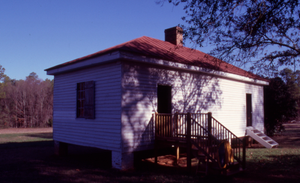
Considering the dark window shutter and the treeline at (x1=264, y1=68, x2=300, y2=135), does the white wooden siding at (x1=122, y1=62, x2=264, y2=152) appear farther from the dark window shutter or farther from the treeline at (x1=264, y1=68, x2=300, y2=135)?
the treeline at (x1=264, y1=68, x2=300, y2=135)

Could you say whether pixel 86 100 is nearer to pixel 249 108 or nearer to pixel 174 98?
pixel 174 98

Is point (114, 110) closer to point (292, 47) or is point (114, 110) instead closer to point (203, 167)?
point (203, 167)

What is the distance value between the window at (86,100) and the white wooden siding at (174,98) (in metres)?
1.78

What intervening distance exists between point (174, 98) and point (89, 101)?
3.38 metres

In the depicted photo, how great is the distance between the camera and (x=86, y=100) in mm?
9484

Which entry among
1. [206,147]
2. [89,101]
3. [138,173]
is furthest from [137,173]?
[89,101]

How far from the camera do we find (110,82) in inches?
335

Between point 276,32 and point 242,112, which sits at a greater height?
point 276,32

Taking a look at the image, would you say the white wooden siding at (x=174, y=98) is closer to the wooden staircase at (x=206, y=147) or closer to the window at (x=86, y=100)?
the wooden staircase at (x=206, y=147)

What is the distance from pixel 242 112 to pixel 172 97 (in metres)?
5.91

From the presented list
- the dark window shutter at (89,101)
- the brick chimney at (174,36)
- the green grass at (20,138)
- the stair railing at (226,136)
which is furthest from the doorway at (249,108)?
the green grass at (20,138)

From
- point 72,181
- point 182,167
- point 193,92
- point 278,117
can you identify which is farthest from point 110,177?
point 278,117

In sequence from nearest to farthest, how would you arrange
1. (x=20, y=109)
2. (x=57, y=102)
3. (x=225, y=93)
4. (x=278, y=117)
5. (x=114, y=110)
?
(x=114, y=110), (x=57, y=102), (x=225, y=93), (x=278, y=117), (x=20, y=109)

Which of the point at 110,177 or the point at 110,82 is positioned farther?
the point at 110,82
